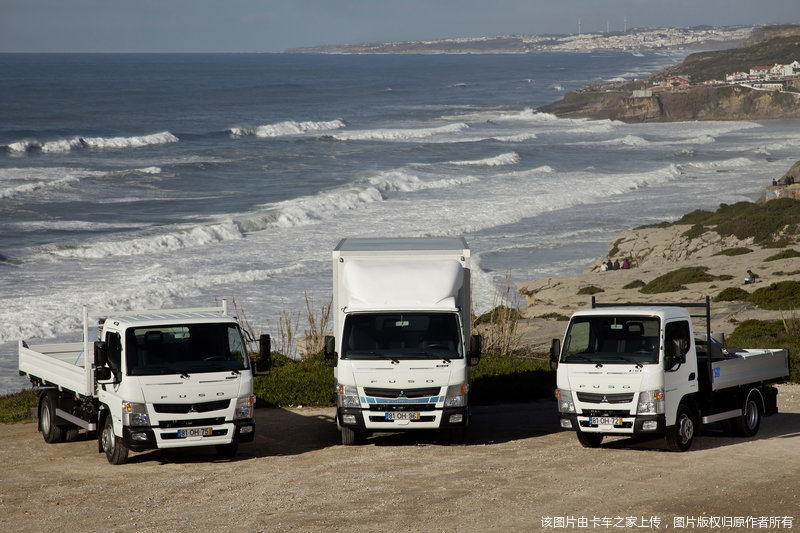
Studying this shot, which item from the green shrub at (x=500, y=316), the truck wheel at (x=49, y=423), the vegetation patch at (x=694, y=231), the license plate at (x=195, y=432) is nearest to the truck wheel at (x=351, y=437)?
the license plate at (x=195, y=432)

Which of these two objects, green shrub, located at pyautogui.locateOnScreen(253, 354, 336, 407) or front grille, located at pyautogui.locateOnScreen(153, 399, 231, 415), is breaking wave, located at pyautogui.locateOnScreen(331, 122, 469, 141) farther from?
front grille, located at pyautogui.locateOnScreen(153, 399, 231, 415)

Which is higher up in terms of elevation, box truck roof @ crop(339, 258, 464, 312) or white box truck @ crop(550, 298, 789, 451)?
box truck roof @ crop(339, 258, 464, 312)

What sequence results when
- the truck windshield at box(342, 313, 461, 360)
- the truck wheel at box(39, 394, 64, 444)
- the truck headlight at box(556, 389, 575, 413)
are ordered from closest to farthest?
the truck headlight at box(556, 389, 575, 413), the truck windshield at box(342, 313, 461, 360), the truck wheel at box(39, 394, 64, 444)

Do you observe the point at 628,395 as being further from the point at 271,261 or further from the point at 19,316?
the point at 271,261

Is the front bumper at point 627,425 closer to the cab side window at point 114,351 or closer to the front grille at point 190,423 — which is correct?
the front grille at point 190,423

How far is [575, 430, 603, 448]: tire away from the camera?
16.0m

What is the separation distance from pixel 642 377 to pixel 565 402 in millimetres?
1172

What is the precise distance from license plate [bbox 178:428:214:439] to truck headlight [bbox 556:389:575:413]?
4.82 metres

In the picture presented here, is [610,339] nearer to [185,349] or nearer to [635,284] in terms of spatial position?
[185,349]

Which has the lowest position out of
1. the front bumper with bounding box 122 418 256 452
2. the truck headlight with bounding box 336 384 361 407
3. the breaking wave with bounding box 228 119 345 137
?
the front bumper with bounding box 122 418 256 452

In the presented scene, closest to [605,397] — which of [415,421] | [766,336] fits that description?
[415,421]

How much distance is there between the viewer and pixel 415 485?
45.1ft

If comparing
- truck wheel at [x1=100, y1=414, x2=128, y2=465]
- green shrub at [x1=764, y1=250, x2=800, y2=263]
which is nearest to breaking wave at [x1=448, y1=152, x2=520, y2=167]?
green shrub at [x1=764, y1=250, x2=800, y2=263]

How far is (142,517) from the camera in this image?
12500mm
